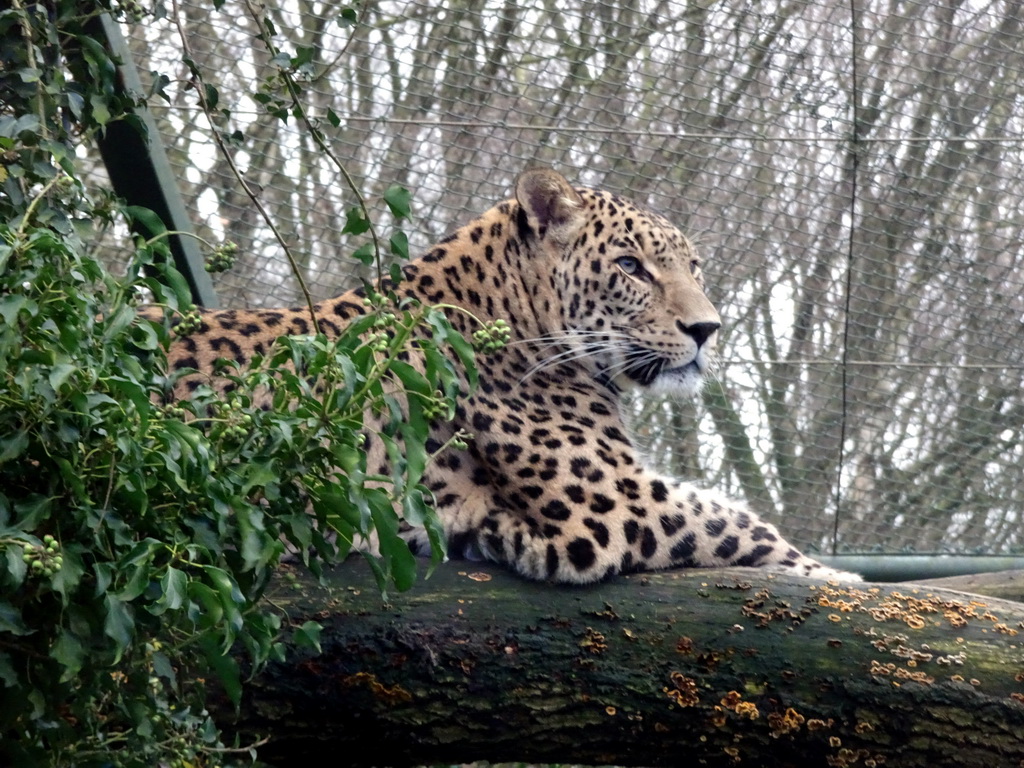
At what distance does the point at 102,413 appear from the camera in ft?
7.33

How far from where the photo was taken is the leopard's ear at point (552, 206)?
472 cm

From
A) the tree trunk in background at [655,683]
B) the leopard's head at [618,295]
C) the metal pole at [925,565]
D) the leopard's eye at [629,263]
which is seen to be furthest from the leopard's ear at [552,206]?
the metal pole at [925,565]

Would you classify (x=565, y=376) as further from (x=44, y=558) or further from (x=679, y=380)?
(x=44, y=558)

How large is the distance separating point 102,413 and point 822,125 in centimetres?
441

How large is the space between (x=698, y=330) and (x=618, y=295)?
0.30m

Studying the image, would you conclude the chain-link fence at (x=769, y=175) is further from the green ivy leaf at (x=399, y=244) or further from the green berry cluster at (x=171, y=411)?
the green berry cluster at (x=171, y=411)

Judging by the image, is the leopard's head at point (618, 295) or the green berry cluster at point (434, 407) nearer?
the green berry cluster at point (434, 407)

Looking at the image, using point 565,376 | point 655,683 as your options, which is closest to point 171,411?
point 655,683

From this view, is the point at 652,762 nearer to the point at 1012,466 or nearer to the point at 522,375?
the point at 522,375

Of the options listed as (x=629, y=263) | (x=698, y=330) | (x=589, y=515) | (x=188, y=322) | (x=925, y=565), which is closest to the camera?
(x=188, y=322)

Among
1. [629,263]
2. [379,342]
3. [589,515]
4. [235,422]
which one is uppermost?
[629,263]

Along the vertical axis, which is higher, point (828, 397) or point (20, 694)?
point (828, 397)

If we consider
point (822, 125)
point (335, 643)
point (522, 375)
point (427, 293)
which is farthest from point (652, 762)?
point (822, 125)

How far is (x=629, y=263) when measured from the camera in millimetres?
4711
